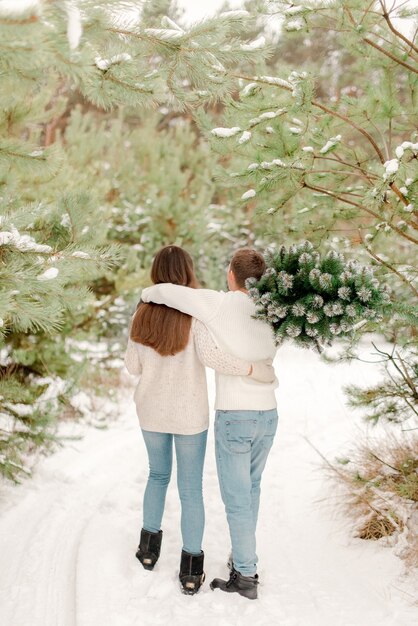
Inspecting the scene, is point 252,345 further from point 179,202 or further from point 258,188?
point 179,202

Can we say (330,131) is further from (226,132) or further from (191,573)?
(191,573)

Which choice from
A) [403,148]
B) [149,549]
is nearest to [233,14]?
[403,148]

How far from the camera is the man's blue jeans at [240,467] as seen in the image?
3.21 meters

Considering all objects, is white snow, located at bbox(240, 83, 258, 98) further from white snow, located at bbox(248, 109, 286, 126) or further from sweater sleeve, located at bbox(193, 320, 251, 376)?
sweater sleeve, located at bbox(193, 320, 251, 376)

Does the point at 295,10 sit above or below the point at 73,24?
below

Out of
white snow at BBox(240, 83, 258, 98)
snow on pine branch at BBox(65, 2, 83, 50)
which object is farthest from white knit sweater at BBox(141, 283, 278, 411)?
snow on pine branch at BBox(65, 2, 83, 50)

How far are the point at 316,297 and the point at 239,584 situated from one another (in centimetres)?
173

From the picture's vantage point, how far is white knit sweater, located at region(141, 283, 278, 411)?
3.18 meters

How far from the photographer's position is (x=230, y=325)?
319cm

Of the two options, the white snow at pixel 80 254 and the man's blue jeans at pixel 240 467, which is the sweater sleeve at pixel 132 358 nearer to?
the man's blue jeans at pixel 240 467

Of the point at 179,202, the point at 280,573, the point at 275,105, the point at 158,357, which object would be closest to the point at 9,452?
the point at 158,357

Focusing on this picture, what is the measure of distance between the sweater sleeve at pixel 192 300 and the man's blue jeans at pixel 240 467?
0.58m

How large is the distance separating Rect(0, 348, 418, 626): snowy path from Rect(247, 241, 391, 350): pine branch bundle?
1523mm

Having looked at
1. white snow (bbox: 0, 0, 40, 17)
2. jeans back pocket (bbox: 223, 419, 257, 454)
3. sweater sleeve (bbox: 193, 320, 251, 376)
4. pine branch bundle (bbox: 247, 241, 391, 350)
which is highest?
white snow (bbox: 0, 0, 40, 17)
